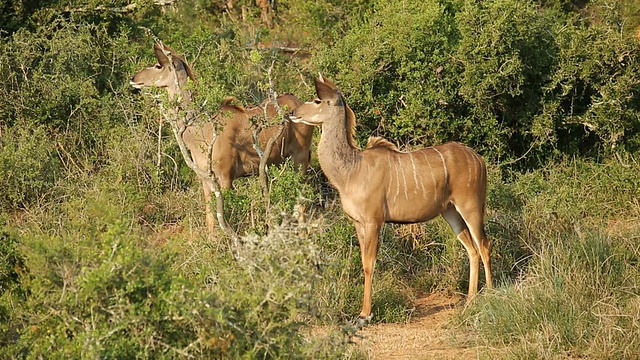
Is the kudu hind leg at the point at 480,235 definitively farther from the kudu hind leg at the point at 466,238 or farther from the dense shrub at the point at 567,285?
the dense shrub at the point at 567,285

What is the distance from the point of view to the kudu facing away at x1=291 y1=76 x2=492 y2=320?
875cm

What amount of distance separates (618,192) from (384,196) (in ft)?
11.3

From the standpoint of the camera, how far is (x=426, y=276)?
963 cm

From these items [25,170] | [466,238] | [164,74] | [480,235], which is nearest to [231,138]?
[164,74]

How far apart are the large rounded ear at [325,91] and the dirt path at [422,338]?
196 centimetres

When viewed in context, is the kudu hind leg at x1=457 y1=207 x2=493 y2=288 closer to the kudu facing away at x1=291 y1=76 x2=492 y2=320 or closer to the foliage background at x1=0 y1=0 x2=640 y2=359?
the kudu facing away at x1=291 y1=76 x2=492 y2=320

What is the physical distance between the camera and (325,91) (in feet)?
29.1

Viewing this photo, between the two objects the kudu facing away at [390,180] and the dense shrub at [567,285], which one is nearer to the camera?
the dense shrub at [567,285]

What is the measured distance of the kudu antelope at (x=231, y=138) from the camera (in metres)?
10.3

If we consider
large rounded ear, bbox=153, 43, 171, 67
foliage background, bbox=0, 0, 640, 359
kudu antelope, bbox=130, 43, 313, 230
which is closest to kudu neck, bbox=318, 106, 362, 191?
foliage background, bbox=0, 0, 640, 359

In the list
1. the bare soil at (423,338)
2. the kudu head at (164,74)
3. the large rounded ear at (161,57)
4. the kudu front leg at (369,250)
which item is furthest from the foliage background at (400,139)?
the large rounded ear at (161,57)

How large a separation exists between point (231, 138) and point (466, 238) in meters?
2.62

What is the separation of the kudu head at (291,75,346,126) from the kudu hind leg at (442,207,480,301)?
1.35m

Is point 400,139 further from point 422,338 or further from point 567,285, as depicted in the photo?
point 567,285
